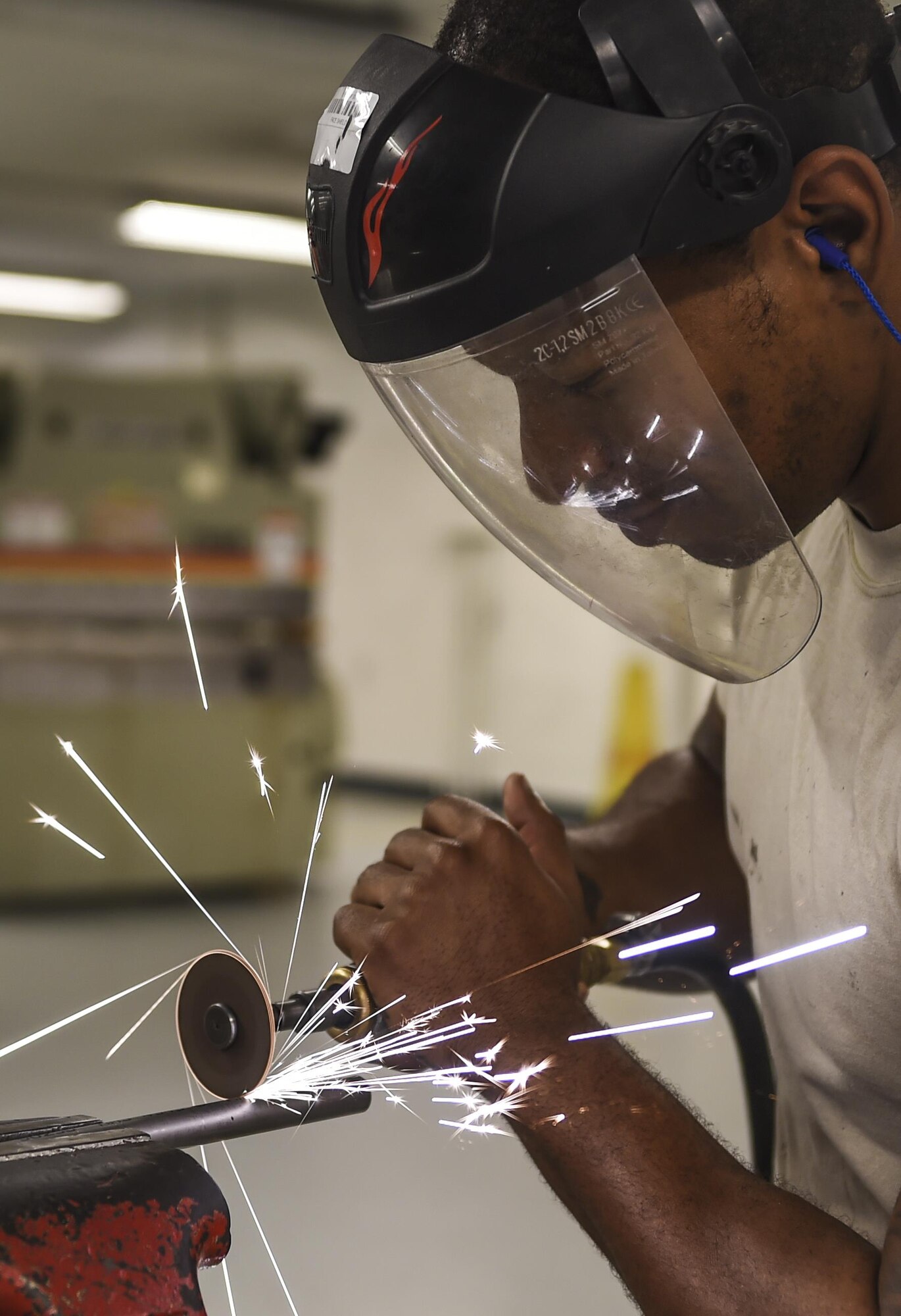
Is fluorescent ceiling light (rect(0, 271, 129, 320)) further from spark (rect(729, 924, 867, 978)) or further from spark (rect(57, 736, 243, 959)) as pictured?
spark (rect(729, 924, 867, 978))

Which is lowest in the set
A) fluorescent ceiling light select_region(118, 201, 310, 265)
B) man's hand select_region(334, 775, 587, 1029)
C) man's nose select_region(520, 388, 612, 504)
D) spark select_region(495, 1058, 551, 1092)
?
spark select_region(495, 1058, 551, 1092)

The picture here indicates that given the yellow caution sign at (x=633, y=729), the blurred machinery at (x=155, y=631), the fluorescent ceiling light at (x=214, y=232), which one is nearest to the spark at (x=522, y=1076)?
the blurred machinery at (x=155, y=631)

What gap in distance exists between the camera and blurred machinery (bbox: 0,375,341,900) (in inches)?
203

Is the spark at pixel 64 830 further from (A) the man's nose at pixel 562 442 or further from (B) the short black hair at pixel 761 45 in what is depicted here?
(B) the short black hair at pixel 761 45

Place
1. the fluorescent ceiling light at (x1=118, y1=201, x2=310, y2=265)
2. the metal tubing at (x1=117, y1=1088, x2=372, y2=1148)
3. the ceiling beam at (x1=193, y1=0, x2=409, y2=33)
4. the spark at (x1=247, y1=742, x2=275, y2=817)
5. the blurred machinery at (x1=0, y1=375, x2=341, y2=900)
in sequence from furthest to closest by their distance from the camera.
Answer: the fluorescent ceiling light at (x1=118, y1=201, x2=310, y2=265), the blurred machinery at (x1=0, y1=375, x2=341, y2=900), the ceiling beam at (x1=193, y1=0, x2=409, y2=33), the spark at (x1=247, y1=742, x2=275, y2=817), the metal tubing at (x1=117, y1=1088, x2=372, y2=1148)

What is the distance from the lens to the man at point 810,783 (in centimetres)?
93

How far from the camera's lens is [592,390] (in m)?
0.99

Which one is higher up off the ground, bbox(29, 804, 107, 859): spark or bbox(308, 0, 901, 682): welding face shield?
bbox(308, 0, 901, 682): welding face shield

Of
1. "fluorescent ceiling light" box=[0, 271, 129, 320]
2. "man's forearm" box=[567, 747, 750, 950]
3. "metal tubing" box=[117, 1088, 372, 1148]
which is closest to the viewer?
"metal tubing" box=[117, 1088, 372, 1148]

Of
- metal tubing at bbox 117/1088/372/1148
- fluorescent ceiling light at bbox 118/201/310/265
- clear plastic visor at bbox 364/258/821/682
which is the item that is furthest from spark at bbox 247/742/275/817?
fluorescent ceiling light at bbox 118/201/310/265

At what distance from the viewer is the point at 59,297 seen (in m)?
7.00

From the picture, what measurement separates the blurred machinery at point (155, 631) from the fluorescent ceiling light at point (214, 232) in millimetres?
937

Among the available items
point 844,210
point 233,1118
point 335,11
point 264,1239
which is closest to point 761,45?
point 844,210

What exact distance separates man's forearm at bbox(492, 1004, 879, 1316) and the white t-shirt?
0.21 metres
